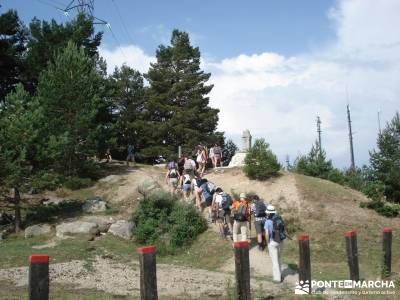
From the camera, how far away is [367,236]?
19625 millimetres

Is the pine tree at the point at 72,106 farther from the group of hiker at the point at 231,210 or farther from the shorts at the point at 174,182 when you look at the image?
the shorts at the point at 174,182

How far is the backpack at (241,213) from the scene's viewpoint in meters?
16.2

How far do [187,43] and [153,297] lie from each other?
41.8 m

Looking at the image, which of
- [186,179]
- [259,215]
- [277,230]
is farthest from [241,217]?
[186,179]

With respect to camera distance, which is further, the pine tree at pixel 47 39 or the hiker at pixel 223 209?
the pine tree at pixel 47 39

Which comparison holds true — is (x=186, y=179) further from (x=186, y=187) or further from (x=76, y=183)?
(x=76, y=183)

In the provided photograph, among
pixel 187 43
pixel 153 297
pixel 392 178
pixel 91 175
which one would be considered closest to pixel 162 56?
pixel 187 43

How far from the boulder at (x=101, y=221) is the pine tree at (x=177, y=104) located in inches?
794

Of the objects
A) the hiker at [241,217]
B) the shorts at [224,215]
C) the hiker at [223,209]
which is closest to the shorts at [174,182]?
the hiker at [223,209]

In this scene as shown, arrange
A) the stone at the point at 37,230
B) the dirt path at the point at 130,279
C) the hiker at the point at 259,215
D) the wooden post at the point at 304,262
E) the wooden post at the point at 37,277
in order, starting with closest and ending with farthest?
the wooden post at the point at 37,277 < the wooden post at the point at 304,262 < the dirt path at the point at 130,279 < the hiker at the point at 259,215 < the stone at the point at 37,230

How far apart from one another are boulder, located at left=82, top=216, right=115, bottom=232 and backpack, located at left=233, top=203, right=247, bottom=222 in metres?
6.78

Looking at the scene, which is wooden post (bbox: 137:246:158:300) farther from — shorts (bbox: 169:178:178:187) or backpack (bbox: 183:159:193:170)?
shorts (bbox: 169:178:178:187)

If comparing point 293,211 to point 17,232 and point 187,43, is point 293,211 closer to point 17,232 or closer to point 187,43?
point 17,232

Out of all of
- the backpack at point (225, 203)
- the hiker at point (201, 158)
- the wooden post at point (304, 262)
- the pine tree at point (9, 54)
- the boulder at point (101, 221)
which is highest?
the pine tree at point (9, 54)
